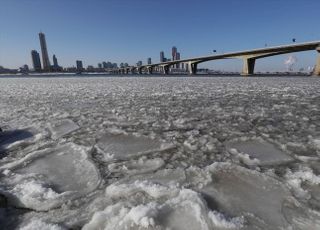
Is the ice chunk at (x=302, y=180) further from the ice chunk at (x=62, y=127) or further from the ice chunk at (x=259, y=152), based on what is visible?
the ice chunk at (x=62, y=127)

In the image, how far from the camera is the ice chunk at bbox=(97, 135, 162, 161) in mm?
3248

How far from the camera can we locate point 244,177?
246 centimetres

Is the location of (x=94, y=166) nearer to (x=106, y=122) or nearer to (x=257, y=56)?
(x=106, y=122)

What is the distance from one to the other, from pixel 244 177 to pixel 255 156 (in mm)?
752

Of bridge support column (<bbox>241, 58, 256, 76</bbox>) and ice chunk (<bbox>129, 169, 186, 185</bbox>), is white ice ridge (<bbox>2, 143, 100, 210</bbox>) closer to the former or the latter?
ice chunk (<bbox>129, 169, 186, 185</bbox>)

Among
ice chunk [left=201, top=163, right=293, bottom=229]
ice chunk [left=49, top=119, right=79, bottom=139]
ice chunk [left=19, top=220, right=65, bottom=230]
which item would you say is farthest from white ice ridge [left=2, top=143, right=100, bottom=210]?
ice chunk [left=201, top=163, right=293, bottom=229]

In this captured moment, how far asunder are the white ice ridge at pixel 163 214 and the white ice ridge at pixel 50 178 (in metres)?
0.45

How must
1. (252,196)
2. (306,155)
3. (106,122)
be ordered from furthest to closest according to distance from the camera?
(106,122)
(306,155)
(252,196)

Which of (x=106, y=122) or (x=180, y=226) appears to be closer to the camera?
(x=180, y=226)

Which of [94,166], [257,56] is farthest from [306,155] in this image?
[257,56]

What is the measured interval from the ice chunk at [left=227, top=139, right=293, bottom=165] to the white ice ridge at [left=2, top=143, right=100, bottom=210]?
1998 mm

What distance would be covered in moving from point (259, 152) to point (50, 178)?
111 inches

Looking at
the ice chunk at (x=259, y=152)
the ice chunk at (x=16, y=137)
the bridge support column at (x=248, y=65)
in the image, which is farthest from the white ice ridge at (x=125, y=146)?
the bridge support column at (x=248, y=65)

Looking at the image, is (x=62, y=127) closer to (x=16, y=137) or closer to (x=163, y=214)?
(x=16, y=137)
